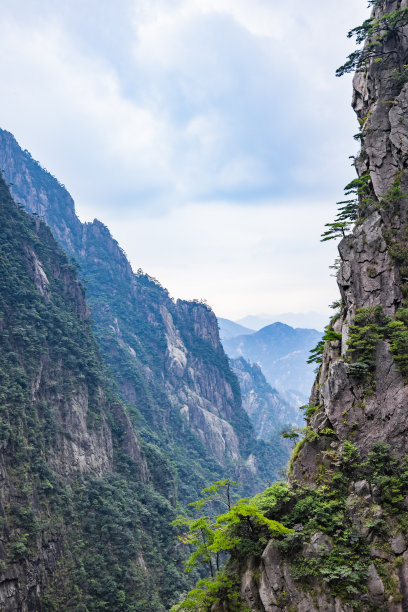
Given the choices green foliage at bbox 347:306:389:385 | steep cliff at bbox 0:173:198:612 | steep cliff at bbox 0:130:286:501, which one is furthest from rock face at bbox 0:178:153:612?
steep cliff at bbox 0:130:286:501

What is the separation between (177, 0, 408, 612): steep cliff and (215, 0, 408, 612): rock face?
4 centimetres

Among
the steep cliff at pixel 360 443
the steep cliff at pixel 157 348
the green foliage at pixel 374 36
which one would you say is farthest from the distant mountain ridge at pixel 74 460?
the green foliage at pixel 374 36

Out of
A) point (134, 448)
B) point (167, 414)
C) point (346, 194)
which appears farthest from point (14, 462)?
point (167, 414)

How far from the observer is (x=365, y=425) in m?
16.8

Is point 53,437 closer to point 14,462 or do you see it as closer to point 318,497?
point 14,462

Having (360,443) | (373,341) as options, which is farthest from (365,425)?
(373,341)

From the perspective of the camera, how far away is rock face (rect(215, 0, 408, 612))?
1368 cm

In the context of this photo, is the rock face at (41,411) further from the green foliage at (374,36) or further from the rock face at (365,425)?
the green foliage at (374,36)

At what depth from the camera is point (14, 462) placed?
3725 cm

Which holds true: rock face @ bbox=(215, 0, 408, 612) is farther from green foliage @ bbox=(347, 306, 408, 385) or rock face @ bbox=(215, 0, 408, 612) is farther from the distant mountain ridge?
the distant mountain ridge

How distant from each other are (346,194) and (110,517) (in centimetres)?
4296

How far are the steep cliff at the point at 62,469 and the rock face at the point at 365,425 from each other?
26.5 m

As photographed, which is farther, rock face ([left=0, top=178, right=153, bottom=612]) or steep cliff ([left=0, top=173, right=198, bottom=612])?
steep cliff ([left=0, top=173, right=198, bottom=612])

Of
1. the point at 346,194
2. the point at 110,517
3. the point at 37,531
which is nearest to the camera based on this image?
the point at 346,194
